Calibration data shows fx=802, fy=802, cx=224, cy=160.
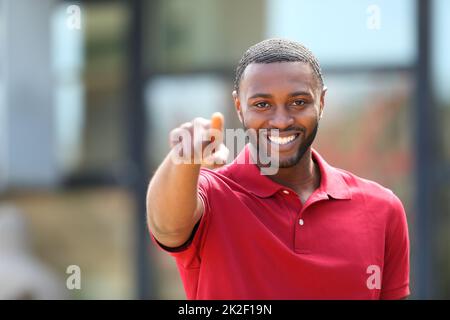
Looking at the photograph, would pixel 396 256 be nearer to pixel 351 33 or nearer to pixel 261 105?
pixel 261 105

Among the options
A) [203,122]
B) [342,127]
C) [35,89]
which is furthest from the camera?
[35,89]

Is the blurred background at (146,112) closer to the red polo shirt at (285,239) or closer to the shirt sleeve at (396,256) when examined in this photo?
the shirt sleeve at (396,256)

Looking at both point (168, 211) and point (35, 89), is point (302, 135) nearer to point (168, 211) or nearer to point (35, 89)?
point (168, 211)

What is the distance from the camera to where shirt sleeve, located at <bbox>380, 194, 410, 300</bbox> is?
5.09 feet

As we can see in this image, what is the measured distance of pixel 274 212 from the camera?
4.91 feet

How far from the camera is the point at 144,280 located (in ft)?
16.7

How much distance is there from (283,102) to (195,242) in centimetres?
30

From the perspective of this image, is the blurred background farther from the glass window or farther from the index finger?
the index finger

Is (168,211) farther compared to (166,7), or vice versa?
(166,7)

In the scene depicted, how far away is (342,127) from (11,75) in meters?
2.02

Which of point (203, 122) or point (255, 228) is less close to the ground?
point (203, 122)

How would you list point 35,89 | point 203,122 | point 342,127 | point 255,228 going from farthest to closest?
point 35,89 < point 342,127 < point 255,228 < point 203,122

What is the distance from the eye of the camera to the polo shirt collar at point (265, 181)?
4.93 feet
